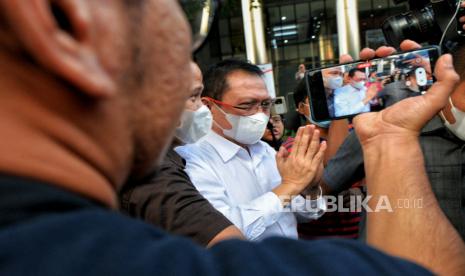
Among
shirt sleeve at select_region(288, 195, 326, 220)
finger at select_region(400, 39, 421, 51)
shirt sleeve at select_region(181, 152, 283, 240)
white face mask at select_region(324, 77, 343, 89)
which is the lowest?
shirt sleeve at select_region(288, 195, 326, 220)

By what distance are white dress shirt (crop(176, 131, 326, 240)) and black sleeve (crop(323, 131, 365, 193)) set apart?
17 centimetres

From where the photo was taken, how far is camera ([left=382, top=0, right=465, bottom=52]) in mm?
1586

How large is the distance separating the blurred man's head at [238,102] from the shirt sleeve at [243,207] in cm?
41

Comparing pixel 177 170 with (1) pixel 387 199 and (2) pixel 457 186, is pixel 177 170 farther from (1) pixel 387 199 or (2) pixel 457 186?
(2) pixel 457 186

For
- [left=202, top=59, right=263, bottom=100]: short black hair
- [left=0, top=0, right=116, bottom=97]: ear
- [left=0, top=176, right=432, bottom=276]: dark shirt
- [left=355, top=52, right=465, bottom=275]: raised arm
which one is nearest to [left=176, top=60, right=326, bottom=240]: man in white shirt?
[left=202, top=59, right=263, bottom=100]: short black hair

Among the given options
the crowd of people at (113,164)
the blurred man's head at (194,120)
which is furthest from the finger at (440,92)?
the blurred man's head at (194,120)

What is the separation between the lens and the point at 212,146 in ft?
6.93

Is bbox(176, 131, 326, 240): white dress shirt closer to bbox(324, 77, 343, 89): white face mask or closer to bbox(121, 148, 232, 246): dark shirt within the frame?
bbox(121, 148, 232, 246): dark shirt

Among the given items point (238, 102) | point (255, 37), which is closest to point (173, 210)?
point (238, 102)

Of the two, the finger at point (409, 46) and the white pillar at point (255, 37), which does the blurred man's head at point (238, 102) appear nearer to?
the finger at point (409, 46)

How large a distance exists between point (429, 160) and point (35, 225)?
170 centimetres

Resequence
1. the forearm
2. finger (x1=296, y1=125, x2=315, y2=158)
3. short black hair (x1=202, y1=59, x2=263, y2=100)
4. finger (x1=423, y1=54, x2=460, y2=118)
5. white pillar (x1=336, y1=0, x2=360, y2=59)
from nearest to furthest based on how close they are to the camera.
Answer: the forearm < finger (x1=423, y1=54, x2=460, y2=118) < finger (x1=296, y1=125, x2=315, y2=158) < short black hair (x1=202, y1=59, x2=263, y2=100) < white pillar (x1=336, y1=0, x2=360, y2=59)

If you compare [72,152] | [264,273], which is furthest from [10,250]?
[264,273]

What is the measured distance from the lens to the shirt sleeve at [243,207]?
5.76 ft
